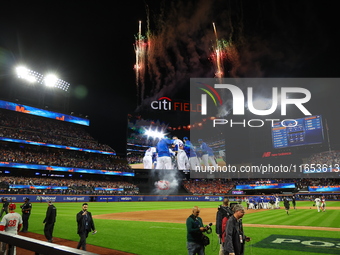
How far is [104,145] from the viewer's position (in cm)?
8175

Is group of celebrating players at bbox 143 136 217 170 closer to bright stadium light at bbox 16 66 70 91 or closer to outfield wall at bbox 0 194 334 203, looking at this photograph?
outfield wall at bbox 0 194 334 203

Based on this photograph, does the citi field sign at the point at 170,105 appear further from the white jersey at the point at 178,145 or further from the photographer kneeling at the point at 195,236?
the photographer kneeling at the point at 195,236

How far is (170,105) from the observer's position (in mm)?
79125

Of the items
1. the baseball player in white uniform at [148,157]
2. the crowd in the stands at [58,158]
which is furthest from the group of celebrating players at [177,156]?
the crowd in the stands at [58,158]

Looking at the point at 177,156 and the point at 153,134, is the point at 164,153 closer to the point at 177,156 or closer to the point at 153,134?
the point at 177,156

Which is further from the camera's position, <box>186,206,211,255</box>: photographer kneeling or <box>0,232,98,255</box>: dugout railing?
<box>186,206,211,255</box>: photographer kneeling

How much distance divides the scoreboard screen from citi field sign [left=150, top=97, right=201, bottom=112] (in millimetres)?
23982

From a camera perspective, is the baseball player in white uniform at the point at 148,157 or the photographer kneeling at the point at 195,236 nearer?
the photographer kneeling at the point at 195,236

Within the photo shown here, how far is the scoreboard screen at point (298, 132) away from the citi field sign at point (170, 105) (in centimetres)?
2398

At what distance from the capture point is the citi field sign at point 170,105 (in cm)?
7800

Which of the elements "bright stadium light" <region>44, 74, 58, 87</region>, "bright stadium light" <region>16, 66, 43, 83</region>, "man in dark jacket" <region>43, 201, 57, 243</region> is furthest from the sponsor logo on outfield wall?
"bright stadium light" <region>44, 74, 58, 87</region>

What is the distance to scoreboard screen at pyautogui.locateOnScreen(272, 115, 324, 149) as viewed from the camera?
2594 inches

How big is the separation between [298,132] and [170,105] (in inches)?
1363

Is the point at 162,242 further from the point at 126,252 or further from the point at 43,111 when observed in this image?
the point at 43,111
